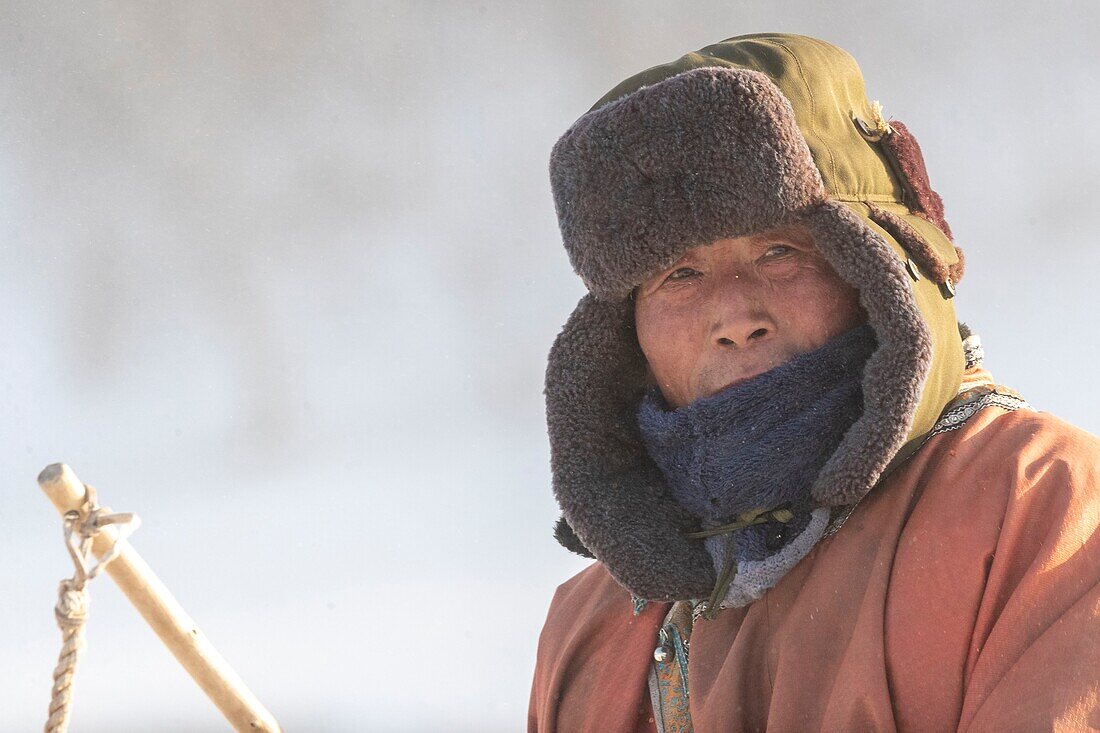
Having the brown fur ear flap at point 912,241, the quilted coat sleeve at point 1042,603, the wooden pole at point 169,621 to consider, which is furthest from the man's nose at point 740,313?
the wooden pole at point 169,621

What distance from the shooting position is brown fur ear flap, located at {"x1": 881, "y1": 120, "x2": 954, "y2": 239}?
279 centimetres

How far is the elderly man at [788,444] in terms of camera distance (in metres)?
2.13

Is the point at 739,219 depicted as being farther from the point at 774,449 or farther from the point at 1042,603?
the point at 1042,603

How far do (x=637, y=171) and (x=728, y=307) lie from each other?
1.13 ft

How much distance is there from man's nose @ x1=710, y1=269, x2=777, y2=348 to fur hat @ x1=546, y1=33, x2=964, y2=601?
14 centimetres

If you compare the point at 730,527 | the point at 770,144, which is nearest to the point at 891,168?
the point at 770,144

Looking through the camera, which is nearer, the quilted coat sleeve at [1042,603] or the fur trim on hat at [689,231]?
the quilted coat sleeve at [1042,603]

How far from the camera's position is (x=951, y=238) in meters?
2.88

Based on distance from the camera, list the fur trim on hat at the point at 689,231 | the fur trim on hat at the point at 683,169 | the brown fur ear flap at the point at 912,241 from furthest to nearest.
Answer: the brown fur ear flap at the point at 912,241 → the fur trim on hat at the point at 683,169 → the fur trim on hat at the point at 689,231

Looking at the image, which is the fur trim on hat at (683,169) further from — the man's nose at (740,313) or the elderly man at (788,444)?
the man's nose at (740,313)

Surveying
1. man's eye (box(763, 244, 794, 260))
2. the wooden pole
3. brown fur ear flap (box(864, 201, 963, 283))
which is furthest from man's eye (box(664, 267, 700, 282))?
the wooden pole

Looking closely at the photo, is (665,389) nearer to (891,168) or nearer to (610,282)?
(610,282)

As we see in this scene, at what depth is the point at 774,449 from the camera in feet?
8.10

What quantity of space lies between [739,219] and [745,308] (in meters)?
0.20
